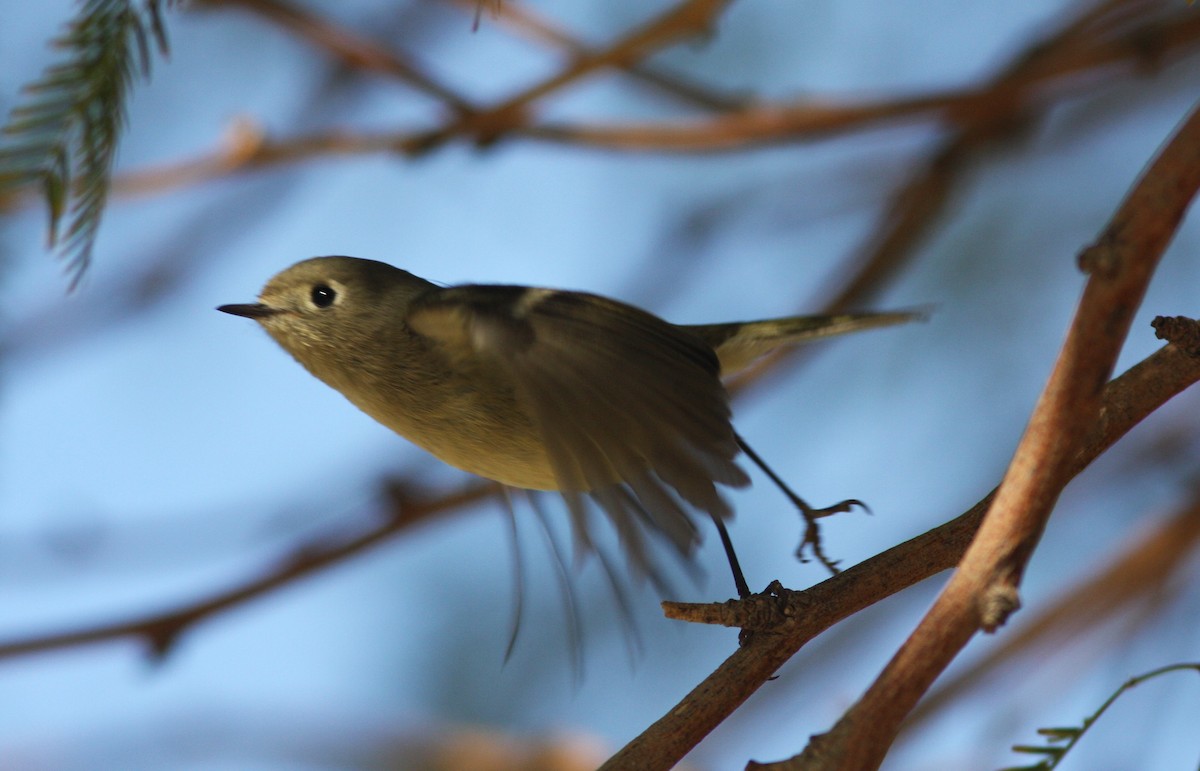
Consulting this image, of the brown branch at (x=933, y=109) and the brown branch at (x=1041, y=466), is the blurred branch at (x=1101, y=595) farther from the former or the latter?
the brown branch at (x=1041, y=466)

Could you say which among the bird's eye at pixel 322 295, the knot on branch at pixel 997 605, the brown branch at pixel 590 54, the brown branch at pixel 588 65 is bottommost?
the knot on branch at pixel 997 605

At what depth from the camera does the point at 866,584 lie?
738 millimetres

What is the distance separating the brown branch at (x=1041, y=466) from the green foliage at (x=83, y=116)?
0.57 m

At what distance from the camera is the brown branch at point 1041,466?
0.55 m

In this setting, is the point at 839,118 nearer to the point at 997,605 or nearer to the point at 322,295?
the point at 322,295

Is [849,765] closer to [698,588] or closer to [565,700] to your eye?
[698,588]

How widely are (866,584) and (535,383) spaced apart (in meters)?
0.33

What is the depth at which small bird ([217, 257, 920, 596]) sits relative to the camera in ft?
2.91

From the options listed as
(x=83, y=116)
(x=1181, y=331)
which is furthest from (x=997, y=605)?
(x=83, y=116)

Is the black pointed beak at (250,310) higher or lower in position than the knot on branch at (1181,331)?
higher

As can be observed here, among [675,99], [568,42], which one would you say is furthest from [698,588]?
[675,99]

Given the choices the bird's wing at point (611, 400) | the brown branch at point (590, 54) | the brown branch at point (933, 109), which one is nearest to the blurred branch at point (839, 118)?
the brown branch at point (933, 109)

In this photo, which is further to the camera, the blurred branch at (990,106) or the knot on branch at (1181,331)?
the blurred branch at (990,106)

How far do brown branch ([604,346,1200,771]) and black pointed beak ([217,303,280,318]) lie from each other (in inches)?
26.0
